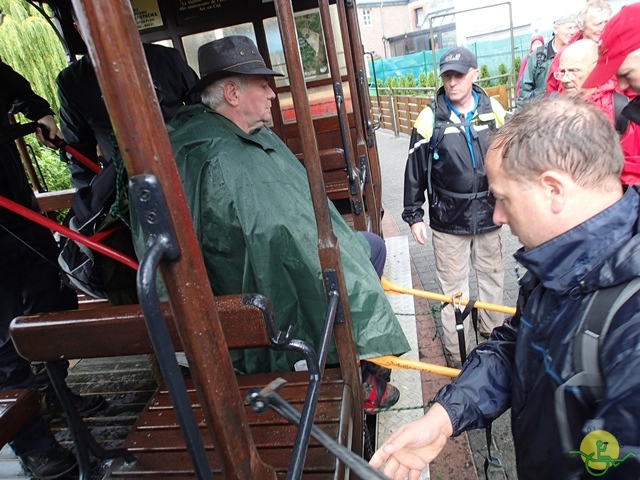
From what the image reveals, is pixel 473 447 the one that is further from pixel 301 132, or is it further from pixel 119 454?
pixel 301 132

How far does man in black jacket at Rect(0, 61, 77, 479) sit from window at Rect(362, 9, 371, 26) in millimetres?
44034

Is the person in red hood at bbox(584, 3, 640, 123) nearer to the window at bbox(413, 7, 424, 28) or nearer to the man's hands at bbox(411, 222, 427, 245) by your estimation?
the man's hands at bbox(411, 222, 427, 245)

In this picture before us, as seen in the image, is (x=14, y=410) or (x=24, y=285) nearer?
(x=14, y=410)

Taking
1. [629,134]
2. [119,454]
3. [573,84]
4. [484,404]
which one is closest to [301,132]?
[484,404]

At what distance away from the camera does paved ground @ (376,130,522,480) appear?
2434 mm

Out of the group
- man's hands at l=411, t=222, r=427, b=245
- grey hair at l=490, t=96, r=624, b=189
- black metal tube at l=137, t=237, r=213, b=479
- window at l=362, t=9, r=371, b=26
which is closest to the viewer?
black metal tube at l=137, t=237, r=213, b=479

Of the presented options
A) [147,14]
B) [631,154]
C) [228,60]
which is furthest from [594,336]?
[147,14]

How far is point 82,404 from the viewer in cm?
274

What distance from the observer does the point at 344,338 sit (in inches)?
69.6

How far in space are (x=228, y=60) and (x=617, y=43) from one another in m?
1.81

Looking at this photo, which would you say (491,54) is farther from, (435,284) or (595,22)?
(435,284)

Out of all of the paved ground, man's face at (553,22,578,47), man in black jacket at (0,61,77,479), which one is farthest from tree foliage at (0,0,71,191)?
man's face at (553,22,578,47)

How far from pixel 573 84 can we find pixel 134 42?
310 cm

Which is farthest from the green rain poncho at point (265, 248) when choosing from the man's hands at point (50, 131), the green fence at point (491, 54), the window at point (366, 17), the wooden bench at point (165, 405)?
the window at point (366, 17)
